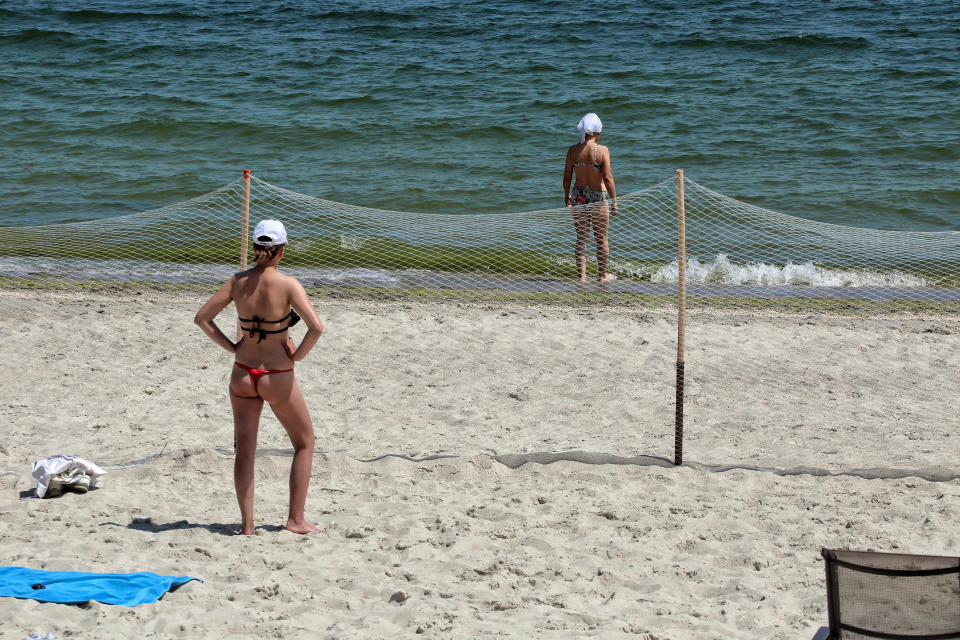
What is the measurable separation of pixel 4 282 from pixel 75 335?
2.64 meters

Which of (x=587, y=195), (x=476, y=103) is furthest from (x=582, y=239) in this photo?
(x=476, y=103)

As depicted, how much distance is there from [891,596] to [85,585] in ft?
10.6

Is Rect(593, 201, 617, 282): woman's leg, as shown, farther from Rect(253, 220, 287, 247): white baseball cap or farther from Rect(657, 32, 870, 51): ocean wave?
Rect(657, 32, 870, 51): ocean wave

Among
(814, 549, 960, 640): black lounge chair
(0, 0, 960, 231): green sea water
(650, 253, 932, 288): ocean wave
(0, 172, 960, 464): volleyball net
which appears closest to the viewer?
(814, 549, 960, 640): black lounge chair

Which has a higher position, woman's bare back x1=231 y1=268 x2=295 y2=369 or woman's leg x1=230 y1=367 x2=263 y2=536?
woman's bare back x1=231 y1=268 x2=295 y2=369

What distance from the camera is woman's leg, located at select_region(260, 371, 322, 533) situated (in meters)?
4.67

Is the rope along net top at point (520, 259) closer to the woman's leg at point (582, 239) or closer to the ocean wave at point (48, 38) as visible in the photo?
the woman's leg at point (582, 239)

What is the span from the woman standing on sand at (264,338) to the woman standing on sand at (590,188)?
5.46 metres

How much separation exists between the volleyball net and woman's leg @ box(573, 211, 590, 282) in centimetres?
9

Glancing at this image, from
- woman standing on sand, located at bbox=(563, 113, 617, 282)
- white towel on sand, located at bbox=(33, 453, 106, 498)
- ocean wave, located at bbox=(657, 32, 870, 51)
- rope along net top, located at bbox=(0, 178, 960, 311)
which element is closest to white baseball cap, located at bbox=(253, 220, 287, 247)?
white towel on sand, located at bbox=(33, 453, 106, 498)

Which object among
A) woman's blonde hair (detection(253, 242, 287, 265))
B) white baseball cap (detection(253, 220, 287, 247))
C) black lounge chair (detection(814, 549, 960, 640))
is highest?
white baseball cap (detection(253, 220, 287, 247))

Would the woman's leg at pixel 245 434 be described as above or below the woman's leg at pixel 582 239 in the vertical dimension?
below

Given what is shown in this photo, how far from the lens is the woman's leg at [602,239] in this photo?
985cm

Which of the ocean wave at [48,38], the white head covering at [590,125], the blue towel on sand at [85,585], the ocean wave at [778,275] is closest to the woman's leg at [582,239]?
the white head covering at [590,125]
